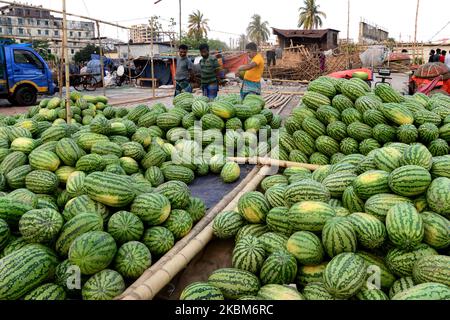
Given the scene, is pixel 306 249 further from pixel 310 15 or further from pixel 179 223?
pixel 310 15

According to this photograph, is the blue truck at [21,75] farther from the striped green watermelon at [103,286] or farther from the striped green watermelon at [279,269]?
the striped green watermelon at [279,269]

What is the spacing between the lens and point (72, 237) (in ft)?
8.04

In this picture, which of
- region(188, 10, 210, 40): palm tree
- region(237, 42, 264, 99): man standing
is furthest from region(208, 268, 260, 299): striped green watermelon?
region(188, 10, 210, 40): palm tree

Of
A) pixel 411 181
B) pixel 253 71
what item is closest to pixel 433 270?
pixel 411 181

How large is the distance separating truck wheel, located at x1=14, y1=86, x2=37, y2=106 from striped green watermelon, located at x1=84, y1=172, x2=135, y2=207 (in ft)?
43.4

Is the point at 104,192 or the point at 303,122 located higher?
the point at 303,122

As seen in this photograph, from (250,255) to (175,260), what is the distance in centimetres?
56

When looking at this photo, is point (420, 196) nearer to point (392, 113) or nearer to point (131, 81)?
point (392, 113)

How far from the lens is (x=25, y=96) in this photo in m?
14.2

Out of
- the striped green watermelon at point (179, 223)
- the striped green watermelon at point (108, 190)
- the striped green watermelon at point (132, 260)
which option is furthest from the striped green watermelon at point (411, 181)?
the striped green watermelon at point (108, 190)

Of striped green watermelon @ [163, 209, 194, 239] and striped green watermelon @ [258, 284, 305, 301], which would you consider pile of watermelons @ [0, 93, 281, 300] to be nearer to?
striped green watermelon @ [163, 209, 194, 239]

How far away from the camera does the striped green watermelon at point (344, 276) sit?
202 cm

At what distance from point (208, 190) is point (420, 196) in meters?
2.16
